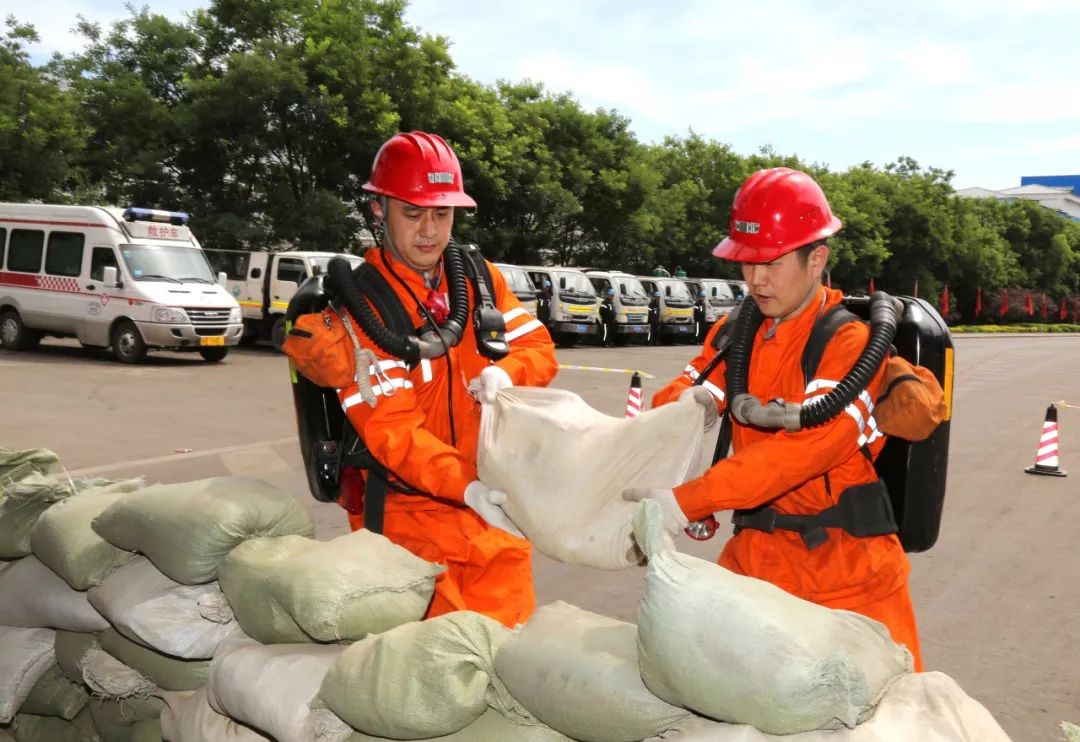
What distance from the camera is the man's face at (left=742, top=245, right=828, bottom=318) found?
2.81m

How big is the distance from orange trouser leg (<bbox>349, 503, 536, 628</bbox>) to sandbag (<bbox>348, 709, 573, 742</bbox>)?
89cm

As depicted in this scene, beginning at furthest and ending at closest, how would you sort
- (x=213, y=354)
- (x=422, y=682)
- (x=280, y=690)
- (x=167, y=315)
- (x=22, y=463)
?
(x=213, y=354) < (x=167, y=315) < (x=22, y=463) < (x=280, y=690) < (x=422, y=682)

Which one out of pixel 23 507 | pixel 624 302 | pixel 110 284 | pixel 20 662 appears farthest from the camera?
pixel 624 302

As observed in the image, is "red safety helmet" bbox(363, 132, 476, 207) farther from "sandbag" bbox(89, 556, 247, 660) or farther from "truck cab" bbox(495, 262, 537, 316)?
"truck cab" bbox(495, 262, 537, 316)

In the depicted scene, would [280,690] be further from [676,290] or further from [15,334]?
[676,290]

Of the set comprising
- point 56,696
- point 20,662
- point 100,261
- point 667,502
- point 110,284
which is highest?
point 667,502

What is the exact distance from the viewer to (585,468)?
2.66 metres

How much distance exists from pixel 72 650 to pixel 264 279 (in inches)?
752

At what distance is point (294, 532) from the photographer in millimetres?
3004

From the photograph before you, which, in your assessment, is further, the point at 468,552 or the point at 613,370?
the point at 613,370

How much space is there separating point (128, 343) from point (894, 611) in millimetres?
16740

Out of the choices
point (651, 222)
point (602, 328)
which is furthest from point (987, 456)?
point (651, 222)

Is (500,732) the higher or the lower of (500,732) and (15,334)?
the higher

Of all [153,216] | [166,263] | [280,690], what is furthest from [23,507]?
[153,216]
